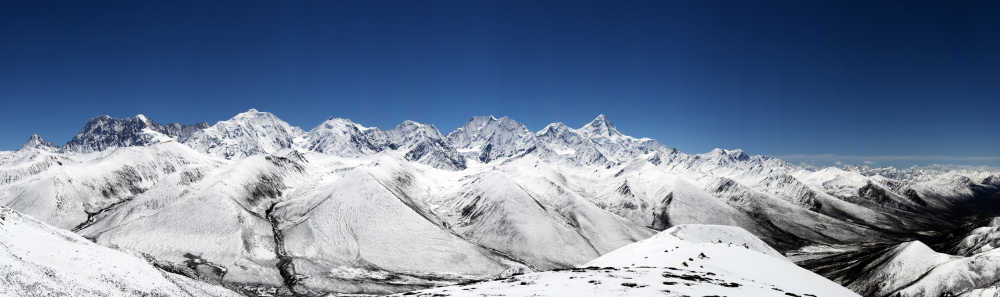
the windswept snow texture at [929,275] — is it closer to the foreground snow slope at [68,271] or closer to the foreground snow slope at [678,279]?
the foreground snow slope at [678,279]

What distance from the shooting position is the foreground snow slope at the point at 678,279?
39.0 metres

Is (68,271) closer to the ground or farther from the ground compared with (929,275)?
farther from the ground

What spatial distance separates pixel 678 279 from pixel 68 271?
53.4 metres

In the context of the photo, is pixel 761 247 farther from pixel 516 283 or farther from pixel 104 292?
pixel 104 292

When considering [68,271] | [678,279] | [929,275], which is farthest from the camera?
[929,275]

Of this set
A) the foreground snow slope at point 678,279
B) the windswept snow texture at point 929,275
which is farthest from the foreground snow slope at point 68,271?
the windswept snow texture at point 929,275

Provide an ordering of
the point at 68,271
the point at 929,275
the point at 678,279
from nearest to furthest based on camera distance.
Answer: the point at 68,271 → the point at 678,279 → the point at 929,275

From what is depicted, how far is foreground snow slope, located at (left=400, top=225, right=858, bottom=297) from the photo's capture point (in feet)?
128

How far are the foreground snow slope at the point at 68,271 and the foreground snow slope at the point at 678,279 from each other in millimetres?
24842

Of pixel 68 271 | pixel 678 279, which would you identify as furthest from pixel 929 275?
pixel 68 271

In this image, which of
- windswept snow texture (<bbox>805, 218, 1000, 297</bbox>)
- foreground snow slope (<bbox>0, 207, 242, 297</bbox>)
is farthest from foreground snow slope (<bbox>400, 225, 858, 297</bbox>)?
windswept snow texture (<bbox>805, 218, 1000, 297</bbox>)

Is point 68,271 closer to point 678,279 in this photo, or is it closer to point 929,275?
point 678,279

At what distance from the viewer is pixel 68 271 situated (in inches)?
1601

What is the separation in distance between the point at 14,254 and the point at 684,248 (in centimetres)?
7770
